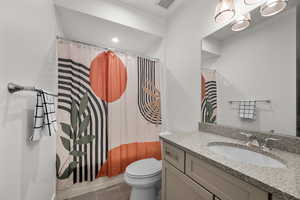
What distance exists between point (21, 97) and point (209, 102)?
59.9 inches

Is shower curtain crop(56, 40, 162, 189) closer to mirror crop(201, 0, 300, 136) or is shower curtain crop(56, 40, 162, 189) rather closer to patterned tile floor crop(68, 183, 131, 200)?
patterned tile floor crop(68, 183, 131, 200)

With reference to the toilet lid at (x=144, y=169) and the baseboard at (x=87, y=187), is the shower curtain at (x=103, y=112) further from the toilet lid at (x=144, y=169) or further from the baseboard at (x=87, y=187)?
the toilet lid at (x=144, y=169)

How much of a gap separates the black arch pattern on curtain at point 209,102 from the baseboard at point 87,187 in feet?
4.71

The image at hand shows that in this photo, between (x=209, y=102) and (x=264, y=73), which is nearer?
(x=264, y=73)

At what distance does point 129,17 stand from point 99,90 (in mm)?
1081

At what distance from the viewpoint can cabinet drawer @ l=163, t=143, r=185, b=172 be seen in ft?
2.91

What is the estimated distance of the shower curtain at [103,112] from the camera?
1.40 m

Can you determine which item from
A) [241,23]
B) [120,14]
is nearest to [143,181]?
[241,23]

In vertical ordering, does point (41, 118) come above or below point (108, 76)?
below

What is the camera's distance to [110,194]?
4.96 feet

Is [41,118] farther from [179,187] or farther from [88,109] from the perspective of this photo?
[179,187]

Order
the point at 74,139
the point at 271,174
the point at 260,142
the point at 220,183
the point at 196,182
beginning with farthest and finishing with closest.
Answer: the point at 74,139, the point at 260,142, the point at 196,182, the point at 220,183, the point at 271,174

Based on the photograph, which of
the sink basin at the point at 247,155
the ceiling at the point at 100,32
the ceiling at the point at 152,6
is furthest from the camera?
the ceiling at the point at 152,6

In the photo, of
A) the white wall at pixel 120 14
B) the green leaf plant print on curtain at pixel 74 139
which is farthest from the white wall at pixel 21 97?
the white wall at pixel 120 14
